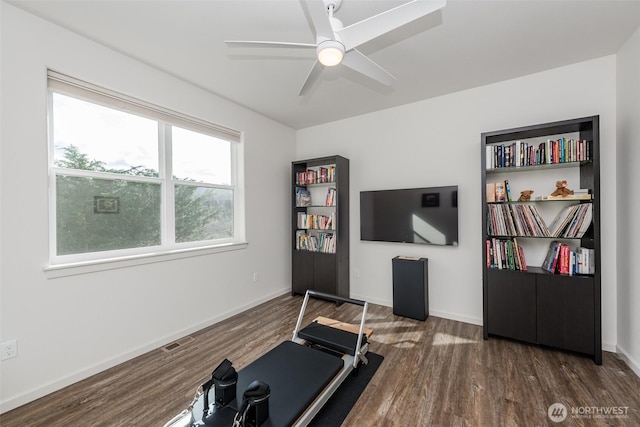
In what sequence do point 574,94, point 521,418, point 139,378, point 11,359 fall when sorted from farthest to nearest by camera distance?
point 574,94 → point 139,378 → point 11,359 → point 521,418

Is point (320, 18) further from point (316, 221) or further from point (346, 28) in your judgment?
point (316, 221)

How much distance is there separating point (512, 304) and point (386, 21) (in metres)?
2.64

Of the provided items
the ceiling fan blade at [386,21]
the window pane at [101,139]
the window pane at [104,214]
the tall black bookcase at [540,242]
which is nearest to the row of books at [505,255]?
the tall black bookcase at [540,242]

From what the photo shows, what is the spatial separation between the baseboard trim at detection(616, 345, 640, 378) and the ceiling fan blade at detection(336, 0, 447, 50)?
2982 mm

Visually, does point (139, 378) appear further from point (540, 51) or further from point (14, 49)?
point (540, 51)

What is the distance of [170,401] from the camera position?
72.0 inches

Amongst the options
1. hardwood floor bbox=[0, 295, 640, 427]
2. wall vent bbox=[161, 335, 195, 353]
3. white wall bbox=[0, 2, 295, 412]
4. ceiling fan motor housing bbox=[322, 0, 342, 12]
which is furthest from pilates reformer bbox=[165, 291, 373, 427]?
ceiling fan motor housing bbox=[322, 0, 342, 12]

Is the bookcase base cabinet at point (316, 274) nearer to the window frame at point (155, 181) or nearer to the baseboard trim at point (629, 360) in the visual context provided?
the window frame at point (155, 181)

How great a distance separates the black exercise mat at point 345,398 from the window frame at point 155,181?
2.01 m

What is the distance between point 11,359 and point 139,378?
0.79 meters

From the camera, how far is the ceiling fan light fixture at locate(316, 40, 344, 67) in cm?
153

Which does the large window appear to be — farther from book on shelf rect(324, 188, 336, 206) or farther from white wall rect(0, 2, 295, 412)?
book on shelf rect(324, 188, 336, 206)

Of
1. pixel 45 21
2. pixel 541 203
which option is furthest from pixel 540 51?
pixel 45 21

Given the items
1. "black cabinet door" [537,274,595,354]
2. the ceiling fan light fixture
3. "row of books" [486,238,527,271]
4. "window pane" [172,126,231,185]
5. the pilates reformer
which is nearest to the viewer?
the pilates reformer
